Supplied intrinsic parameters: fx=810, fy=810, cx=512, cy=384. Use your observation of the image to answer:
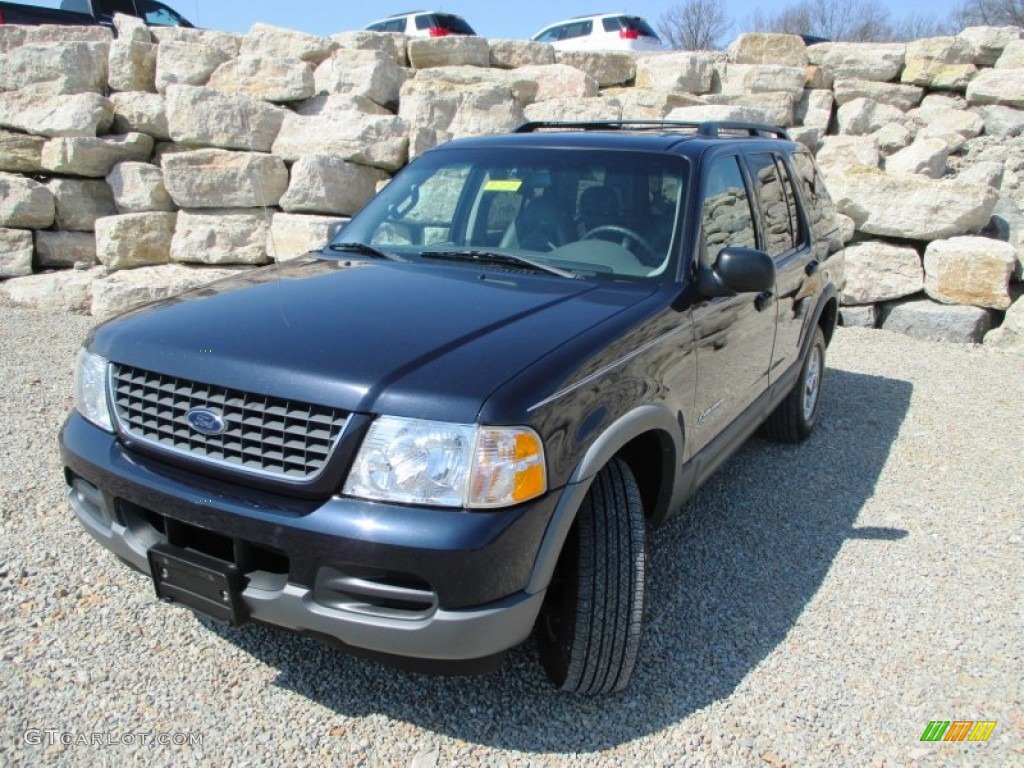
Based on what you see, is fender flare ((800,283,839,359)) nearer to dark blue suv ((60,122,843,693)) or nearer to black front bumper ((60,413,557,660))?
dark blue suv ((60,122,843,693))

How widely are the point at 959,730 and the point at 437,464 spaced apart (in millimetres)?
1932

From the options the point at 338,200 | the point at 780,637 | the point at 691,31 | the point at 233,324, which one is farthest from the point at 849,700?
the point at 691,31

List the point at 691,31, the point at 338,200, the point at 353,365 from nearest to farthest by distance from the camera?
the point at 353,365
the point at 338,200
the point at 691,31

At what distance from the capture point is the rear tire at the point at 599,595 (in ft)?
8.03

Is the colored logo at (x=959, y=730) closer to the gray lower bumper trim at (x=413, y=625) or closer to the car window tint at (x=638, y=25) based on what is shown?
the gray lower bumper trim at (x=413, y=625)

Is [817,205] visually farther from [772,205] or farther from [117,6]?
[117,6]

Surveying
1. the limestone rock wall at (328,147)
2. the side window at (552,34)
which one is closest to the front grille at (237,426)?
the limestone rock wall at (328,147)

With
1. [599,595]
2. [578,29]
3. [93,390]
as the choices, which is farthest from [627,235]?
[578,29]

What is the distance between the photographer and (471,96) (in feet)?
28.1

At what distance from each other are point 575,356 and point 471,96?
22.7 feet

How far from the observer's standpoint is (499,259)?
3252 mm

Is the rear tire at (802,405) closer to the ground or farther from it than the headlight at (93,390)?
closer to the ground

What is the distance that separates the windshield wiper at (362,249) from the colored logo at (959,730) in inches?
103

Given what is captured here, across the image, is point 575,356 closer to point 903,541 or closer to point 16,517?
point 903,541
